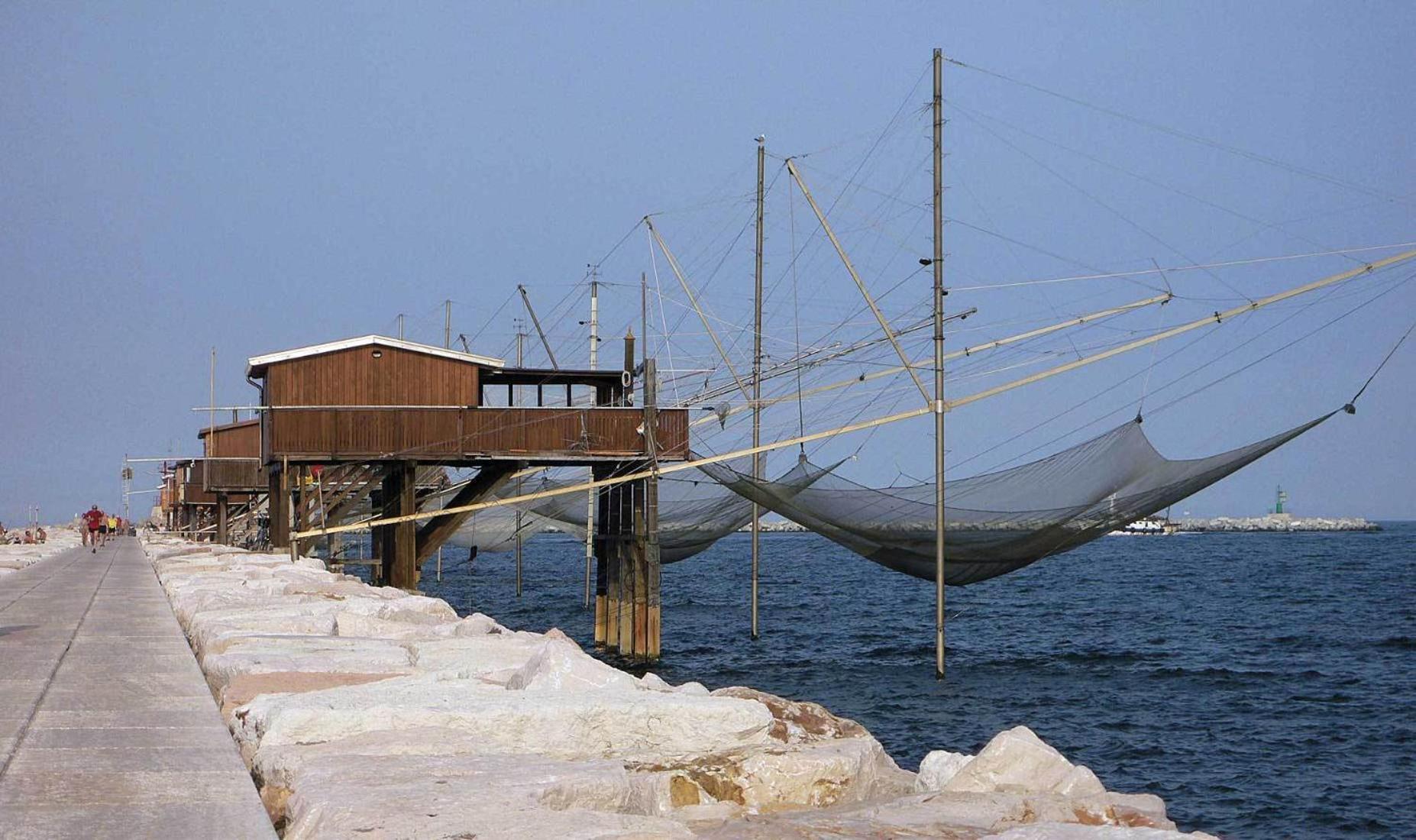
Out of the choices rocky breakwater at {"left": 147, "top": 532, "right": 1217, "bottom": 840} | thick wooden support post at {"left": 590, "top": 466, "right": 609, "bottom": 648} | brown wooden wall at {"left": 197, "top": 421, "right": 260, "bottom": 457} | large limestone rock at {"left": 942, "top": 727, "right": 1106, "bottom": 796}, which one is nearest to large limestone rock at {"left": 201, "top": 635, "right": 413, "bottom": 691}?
rocky breakwater at {"left": 147, "top": 532, "right": 1217, "bottom": 840}

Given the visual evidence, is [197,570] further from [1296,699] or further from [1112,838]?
[1112,838]

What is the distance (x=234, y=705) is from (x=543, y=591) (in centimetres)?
4945

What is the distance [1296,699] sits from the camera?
25.2 metres

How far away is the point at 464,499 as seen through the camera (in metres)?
35.4

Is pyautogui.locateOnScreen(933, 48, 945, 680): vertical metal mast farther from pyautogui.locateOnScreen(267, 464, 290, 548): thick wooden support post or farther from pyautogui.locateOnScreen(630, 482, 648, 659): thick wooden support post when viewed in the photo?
pyautogui.locateOnScreen(267, 464, 290, 548): thick wooden support post

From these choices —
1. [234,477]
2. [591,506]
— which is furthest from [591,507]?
[234,477]

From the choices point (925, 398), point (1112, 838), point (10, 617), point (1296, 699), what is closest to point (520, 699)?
point (1112, 838)

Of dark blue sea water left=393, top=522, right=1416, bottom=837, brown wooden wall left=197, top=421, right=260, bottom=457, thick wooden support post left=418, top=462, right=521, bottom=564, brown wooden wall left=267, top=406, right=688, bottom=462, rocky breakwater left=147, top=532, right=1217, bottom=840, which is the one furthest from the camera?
brown wooden wall left=197, top=421, right=260, bottom=457

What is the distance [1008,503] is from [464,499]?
15294 millimetres

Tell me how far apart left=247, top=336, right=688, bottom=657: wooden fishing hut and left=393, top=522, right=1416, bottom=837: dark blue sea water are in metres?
2.80

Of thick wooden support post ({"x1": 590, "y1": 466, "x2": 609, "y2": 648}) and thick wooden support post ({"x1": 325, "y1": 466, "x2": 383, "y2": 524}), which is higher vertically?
thick wooden support post ({"x1": 325, "y1": 466, "x2": 383, "y2": 524})

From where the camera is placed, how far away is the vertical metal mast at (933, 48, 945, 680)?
23828 mm

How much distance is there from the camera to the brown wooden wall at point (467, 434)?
1245 inches

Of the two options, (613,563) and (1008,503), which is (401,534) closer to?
(613,563)
